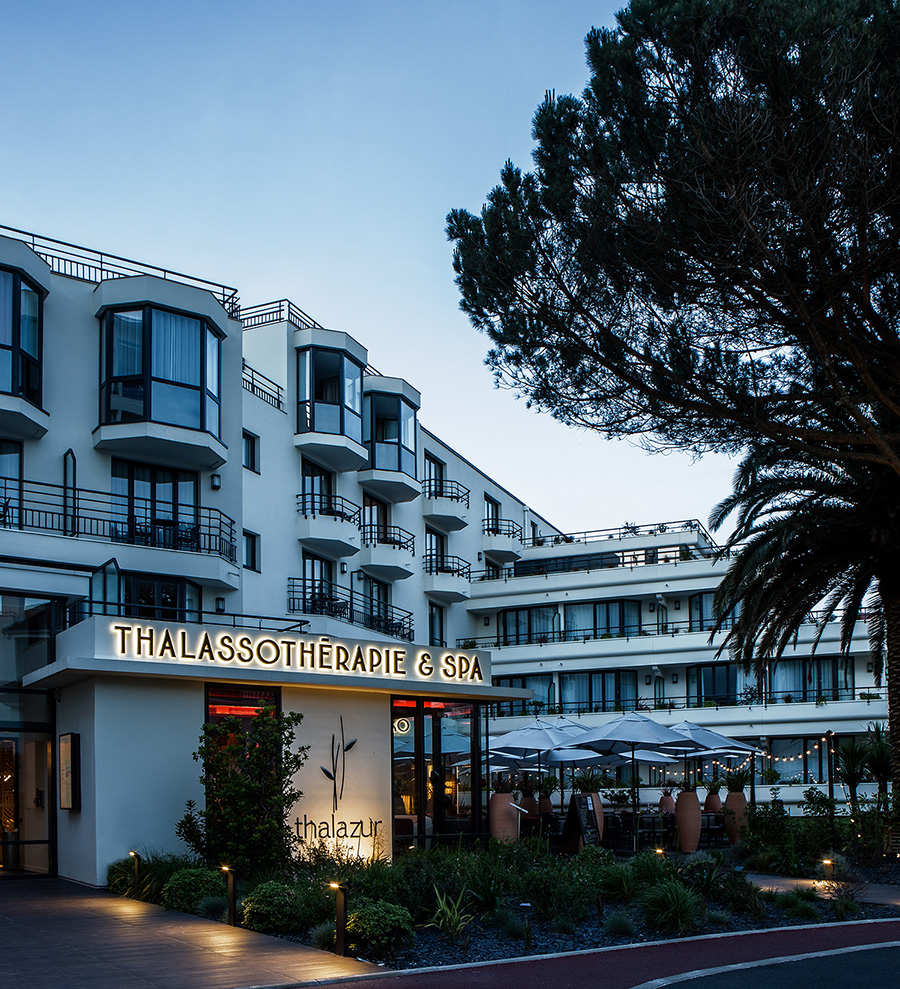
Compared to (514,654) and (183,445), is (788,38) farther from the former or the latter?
(514,654)

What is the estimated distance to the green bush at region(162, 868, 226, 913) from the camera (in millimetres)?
14188

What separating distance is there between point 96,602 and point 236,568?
688 cm

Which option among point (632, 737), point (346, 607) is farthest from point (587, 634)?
point (632, 737)

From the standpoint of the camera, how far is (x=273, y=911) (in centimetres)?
1262

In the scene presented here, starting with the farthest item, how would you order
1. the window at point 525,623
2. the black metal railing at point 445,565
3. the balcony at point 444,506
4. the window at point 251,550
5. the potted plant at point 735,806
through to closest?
the window at point 525,623 < the black metal railing at point 445,565 < the balcony at point 444,506 < the window at point 251,550 < the potted plant at point 735,806

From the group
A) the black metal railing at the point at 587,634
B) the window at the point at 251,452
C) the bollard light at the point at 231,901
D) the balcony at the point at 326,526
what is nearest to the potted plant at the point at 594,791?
the bollard light at the point at 231,901

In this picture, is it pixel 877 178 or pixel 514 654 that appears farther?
pixel 514 654

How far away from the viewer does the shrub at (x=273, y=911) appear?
12547mm

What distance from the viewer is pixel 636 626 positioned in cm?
4678

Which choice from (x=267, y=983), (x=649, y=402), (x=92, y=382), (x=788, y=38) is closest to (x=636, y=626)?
(x=92, y=382)

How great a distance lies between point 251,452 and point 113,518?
6854mm

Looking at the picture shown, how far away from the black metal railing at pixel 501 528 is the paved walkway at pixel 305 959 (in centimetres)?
3598

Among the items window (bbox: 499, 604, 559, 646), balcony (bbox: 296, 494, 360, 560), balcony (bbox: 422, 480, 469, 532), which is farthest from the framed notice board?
window (bbox: 499, 604, 559, 646)

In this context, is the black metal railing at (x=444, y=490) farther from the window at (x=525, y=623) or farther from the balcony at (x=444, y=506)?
the window at (x=525, y=623)
